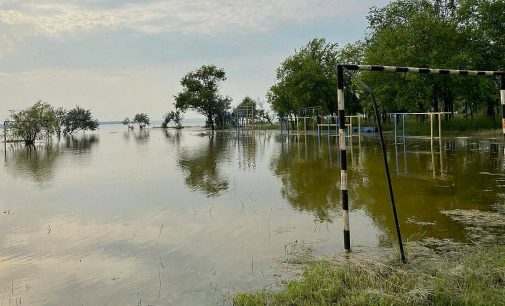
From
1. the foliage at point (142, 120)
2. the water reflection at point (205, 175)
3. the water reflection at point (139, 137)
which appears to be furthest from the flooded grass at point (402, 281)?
the foliage at point (142, 120)

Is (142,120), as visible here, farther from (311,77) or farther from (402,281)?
(402,281)

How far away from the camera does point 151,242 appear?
7227 millimetres

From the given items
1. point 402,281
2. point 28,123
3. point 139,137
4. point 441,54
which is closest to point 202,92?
point 139,137

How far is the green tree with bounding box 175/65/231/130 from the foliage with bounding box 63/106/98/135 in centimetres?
1375

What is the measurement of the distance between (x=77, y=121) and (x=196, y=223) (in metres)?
61.1

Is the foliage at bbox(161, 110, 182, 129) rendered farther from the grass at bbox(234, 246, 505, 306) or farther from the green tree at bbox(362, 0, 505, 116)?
the grass at bbox(234, 246, 505, 306)

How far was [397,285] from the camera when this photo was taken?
448cm

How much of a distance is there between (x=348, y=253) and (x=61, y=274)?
12.0 feet

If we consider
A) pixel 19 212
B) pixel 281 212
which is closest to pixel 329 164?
pixel 281 212

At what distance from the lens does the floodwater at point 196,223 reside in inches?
213

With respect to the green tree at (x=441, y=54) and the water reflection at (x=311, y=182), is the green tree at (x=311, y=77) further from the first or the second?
the water reflection at (x=311, y=182)

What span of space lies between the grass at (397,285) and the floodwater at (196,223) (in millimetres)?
607

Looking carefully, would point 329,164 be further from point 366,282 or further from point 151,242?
point 366,282

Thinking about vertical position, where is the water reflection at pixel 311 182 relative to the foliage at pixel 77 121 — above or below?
below
